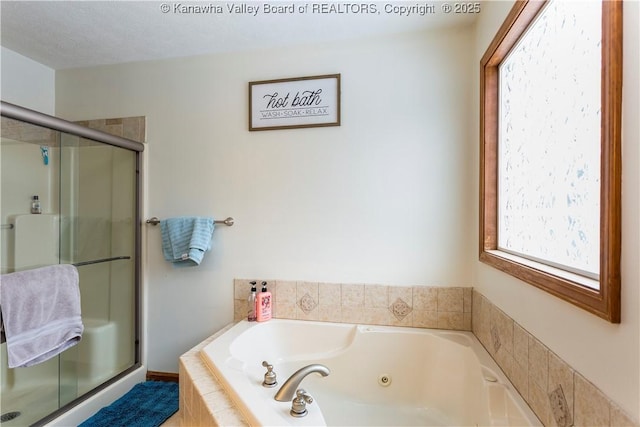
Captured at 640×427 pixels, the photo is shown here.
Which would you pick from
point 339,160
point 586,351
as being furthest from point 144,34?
point 586,351

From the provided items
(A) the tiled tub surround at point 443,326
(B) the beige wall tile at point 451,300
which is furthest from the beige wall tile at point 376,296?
(B) the beige wall tile at point 451,300

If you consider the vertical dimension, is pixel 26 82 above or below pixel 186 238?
above

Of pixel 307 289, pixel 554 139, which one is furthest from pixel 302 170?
pixel 554 139

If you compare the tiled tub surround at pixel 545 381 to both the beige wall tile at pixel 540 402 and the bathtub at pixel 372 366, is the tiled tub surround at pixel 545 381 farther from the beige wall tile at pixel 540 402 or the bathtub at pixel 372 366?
the bathtub at pixel 372 366

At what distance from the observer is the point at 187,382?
1.41 meters

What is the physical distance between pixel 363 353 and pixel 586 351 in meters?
1.17

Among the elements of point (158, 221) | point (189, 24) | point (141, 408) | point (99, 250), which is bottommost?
point (141, 408)

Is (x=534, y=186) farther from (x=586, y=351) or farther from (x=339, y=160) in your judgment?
(x=339, y=160)

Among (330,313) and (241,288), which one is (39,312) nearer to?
(241,288)

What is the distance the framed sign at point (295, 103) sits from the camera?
1969mm

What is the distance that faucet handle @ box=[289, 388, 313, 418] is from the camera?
3.56 ft

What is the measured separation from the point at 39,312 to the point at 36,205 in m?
0.61

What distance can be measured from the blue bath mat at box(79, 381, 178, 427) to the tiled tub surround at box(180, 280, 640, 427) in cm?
44

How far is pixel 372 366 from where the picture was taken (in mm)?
1783
